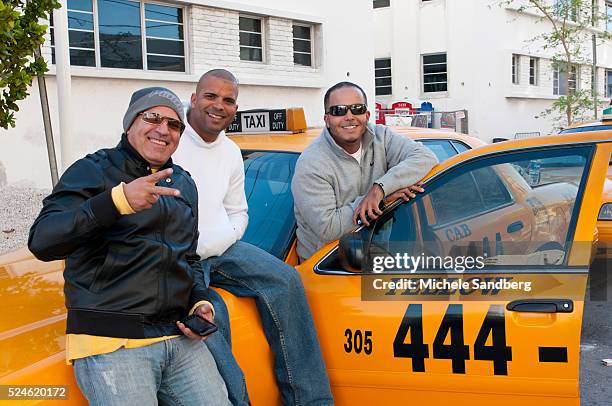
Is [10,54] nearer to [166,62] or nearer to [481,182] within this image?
[481,182]

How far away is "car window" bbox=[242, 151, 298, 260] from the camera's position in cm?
339

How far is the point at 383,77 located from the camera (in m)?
26.1

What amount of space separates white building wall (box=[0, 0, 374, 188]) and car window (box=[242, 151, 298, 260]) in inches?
164

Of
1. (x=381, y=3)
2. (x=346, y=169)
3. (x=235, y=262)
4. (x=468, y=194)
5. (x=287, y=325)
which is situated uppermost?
(x=381, y=3)

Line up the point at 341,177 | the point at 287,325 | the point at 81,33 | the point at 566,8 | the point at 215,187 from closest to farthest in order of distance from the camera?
1. the point at 287,325
2. the point at 215,187
3. the point at 341,177
4. the point at 81,33
5. the point at 566,8

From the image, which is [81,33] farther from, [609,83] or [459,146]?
[609,83]

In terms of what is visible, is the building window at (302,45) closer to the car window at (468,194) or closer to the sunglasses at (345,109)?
the sunglasses at (345,109)

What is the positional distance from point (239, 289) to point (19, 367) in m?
0.96

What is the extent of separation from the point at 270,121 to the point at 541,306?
7.08ft

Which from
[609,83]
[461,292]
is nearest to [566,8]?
[609,83]

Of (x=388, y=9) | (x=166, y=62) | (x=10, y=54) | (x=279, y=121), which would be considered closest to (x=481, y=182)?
(x=279, y=121)

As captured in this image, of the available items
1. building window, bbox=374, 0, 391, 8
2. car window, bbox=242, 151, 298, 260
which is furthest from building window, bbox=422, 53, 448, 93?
car window, bbox=242, 151, 298, 260

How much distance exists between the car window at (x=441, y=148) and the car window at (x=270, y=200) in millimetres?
937

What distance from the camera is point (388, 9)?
2581 cm
